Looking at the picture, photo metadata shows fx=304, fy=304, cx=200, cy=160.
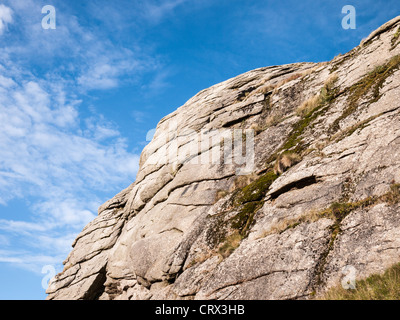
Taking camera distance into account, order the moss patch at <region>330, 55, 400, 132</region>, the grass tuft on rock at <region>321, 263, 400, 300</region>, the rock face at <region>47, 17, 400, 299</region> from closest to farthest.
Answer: the grass tuft on rock at <region>321, 263, 400, 300</region>, the rock face at <region>47, 17, 400, 299</region>, the moss patch at <region>330, 55, 400, 132</region>

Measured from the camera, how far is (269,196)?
41.8 ft

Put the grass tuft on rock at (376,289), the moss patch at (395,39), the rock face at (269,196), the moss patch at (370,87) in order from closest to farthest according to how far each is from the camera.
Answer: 1. the grass tuft on rock at (376,289)
2. the rock face at (269,196)
3. the moss patch at (370,87)
4. the moss patch at (395,39)

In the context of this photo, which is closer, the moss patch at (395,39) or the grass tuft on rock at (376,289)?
the grass tuft on rock at (376,289)

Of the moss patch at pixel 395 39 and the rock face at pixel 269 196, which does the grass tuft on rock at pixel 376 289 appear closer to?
the rock face at pixel 269 196

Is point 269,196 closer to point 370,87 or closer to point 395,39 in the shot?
point 370,87

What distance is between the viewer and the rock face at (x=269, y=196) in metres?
8.87

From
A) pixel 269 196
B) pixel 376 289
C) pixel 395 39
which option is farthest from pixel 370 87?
pixel 376 289

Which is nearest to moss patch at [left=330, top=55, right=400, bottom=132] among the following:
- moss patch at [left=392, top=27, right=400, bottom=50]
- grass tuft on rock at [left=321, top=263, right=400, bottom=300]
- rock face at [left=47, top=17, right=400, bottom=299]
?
rock face at [left=47, top=17, right=400, bottom=299]

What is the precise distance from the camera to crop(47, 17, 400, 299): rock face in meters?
8.87

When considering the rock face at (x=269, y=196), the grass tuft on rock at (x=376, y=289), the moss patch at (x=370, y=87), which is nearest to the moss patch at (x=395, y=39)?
the rock face at (x=269, y=196)

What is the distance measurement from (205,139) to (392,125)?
11759 millimetres

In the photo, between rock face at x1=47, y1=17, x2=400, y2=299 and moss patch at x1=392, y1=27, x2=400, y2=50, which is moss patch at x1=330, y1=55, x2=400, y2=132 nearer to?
rock face at x1=47, y1=17, x2=400, y2=299

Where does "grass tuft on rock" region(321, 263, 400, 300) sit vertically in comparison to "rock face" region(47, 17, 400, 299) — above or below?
below
